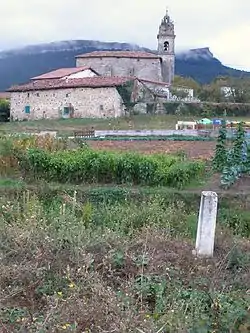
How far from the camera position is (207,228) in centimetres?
838

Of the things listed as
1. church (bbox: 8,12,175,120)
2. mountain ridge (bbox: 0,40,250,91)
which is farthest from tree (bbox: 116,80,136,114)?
mountain ridge (bbox: 0,40,250,91)

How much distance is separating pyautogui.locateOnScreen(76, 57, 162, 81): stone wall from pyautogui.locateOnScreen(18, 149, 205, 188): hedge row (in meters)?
36.2

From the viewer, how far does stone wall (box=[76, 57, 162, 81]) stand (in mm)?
51469

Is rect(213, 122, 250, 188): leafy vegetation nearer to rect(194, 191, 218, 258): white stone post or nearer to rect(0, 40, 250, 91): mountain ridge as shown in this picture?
rect(194, 191, 218, 258): white stone post

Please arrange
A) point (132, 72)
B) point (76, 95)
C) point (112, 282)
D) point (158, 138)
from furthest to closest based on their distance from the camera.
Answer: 1. point (132, 72)
2. point (76, 95)
3. point (158, 138)
4. point (112, 282)

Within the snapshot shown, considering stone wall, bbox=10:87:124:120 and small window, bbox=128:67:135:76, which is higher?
small window, bbox=128:67:135:76

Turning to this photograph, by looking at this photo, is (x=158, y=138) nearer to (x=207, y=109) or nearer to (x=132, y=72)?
(x=207, y=109)

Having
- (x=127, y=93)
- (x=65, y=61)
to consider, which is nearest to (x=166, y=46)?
(x=65, y=61)

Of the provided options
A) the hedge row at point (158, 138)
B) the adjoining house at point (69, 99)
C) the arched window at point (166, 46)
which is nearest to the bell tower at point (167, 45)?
the arched window at point (166, 46)

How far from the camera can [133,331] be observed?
5.13 m

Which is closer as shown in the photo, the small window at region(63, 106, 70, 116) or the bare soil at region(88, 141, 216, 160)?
the bare soil at region(88, 141, 216, 160)

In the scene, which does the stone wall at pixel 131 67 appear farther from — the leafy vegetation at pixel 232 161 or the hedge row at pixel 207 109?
the leafy vegetation at pixel 232 161

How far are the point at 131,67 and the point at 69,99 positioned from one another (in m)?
13.5

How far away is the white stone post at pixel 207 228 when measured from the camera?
27.1ft
